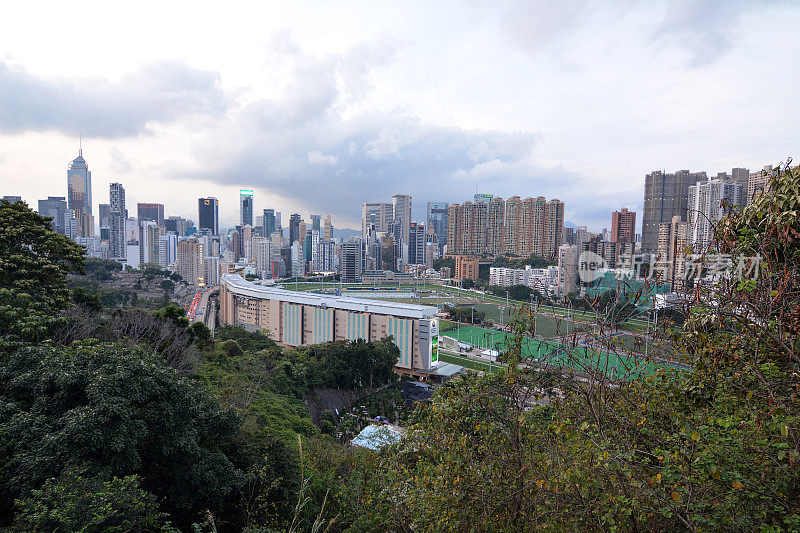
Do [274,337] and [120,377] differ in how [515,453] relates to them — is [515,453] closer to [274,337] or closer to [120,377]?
[120,377]

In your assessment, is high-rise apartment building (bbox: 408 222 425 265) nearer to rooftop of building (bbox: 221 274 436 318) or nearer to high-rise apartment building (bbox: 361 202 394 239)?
high-rise apartment building (bbox: 361 202 394 239)

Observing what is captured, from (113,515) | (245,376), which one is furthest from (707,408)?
(245,376)

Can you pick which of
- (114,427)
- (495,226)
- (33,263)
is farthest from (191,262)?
(114,427)

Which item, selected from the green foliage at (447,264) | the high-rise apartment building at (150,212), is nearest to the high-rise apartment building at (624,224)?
the green foliage at (447,264)

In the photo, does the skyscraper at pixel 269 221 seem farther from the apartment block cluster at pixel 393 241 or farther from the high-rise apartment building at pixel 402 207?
the high-rise apartment building at pixel 402 207

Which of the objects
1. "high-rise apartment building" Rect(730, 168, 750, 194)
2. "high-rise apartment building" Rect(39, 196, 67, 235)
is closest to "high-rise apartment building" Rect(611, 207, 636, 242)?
"high-rise apartment building" Rect(730, 168, 750, 194)

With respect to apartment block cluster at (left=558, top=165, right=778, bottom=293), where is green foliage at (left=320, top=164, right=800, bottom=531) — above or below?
below
